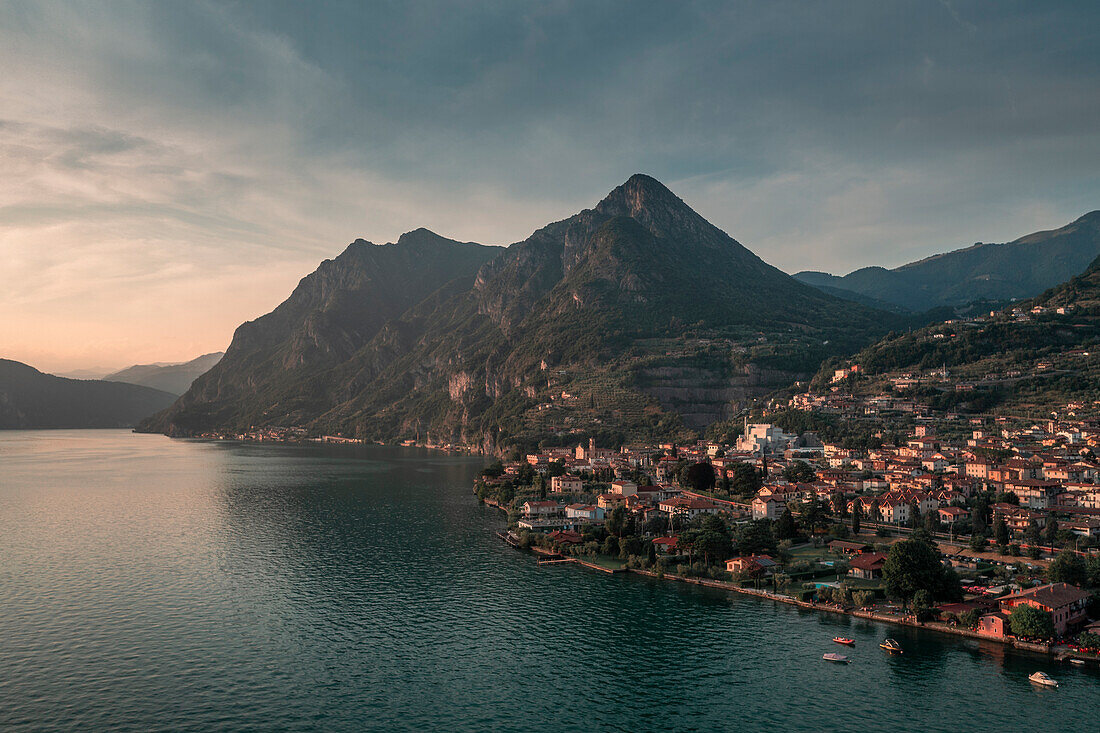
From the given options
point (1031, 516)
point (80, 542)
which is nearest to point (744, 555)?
point (1031, 516)

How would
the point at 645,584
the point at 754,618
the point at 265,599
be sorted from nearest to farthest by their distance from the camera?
the point at 754,618, the point at 265,599, the point at 645,584

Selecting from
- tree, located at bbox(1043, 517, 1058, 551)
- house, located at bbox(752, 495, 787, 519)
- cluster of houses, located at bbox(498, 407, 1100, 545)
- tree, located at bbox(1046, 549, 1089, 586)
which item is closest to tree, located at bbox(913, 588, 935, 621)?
tree, located at bbox(1046, 549, 1089, 586)

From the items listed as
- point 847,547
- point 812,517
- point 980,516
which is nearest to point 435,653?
point 847,547

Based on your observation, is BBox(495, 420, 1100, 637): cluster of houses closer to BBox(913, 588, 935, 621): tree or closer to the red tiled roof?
the red tiled roof

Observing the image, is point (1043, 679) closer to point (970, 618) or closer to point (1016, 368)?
point (970, 618)

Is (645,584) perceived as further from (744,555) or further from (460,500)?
(460,500)

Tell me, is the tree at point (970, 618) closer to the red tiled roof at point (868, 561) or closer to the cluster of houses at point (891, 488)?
the cluster of houses at point (891, 488)

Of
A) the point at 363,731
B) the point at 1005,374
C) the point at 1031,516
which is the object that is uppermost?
the point at 1005,374
